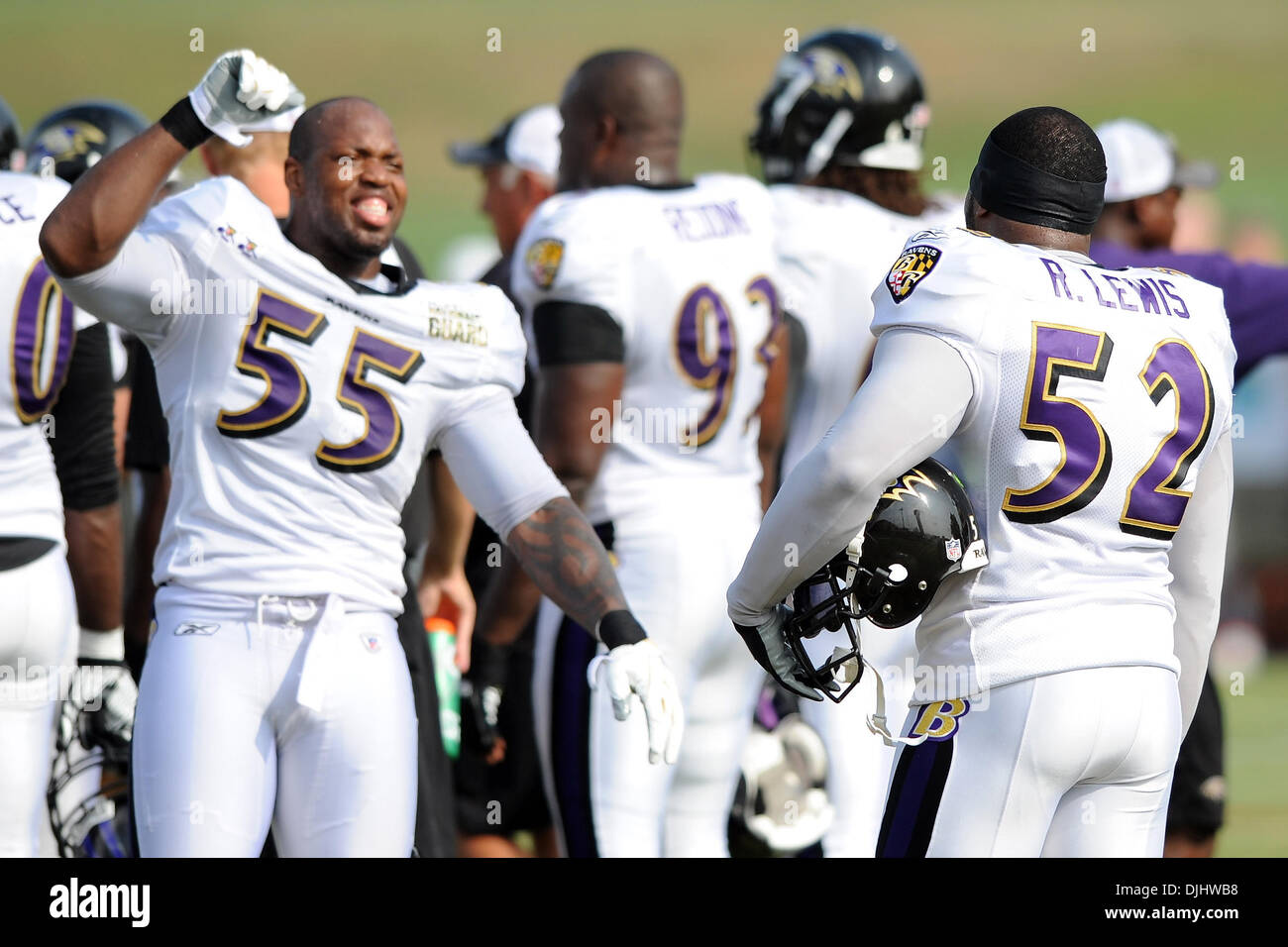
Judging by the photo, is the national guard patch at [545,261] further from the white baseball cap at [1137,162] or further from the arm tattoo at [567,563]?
the white baseball cap at [1137,162]

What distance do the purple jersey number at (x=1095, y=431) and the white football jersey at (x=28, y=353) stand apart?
2.25 metres

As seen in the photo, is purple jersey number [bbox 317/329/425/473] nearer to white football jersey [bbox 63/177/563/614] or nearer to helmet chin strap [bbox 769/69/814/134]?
white football jersey [bbox 63/177/563/614]

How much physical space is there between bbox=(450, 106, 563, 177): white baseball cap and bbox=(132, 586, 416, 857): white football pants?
121 inches

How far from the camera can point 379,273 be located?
401 cm

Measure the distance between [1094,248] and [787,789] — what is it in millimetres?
1702

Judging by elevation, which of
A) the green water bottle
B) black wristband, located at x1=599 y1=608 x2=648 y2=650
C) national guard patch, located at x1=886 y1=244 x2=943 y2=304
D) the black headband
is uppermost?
the black headband

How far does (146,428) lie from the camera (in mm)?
4676

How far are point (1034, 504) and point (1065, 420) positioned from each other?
0.51ft

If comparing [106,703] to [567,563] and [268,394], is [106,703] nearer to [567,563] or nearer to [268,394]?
[268,394]

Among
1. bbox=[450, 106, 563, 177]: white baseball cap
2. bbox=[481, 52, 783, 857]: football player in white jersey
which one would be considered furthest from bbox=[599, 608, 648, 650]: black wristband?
bbox=[450, 106, 563, 177]: white baseball cap

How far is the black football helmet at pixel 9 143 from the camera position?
15.7 ft

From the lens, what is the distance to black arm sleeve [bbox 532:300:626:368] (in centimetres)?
470
